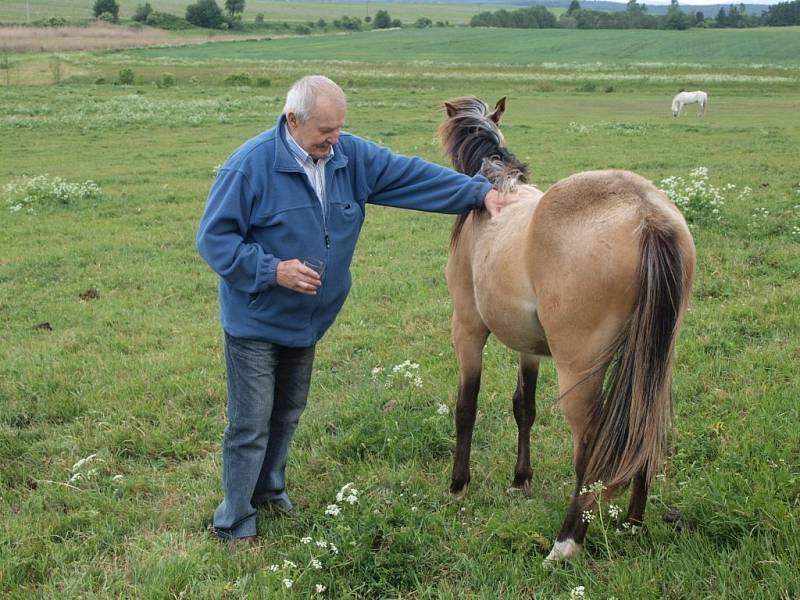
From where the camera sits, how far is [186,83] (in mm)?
45125

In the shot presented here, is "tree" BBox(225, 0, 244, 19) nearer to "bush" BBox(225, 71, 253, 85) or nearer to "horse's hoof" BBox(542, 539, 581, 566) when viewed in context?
"bush" BBox(225, 71, 253, 85)

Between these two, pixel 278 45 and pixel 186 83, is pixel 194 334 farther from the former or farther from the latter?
pixel 278 45

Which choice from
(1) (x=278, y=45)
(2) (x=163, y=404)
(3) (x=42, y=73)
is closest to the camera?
(2) (x=163, y=404)

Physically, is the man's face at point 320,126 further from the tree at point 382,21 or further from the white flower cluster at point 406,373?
the tree at point 382,21

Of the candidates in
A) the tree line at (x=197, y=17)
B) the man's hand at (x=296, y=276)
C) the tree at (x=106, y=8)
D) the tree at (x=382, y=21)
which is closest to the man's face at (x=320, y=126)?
the man's hand at (x=296, y=276)

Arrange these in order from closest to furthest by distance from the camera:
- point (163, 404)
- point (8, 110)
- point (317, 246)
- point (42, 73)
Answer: point (317, 246) < point (163, 404) < point (8, 110) < point (42, 73)

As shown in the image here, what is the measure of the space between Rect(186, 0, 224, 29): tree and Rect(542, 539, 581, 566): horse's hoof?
114219 millimetres

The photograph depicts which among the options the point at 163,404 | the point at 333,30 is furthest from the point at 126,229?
the point at 333,30

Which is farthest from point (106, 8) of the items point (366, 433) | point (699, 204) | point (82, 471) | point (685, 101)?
point (366, 433)

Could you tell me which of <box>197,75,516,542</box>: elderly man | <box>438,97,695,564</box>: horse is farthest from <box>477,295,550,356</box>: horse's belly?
<box>197,75,516,542</box>: elderly man

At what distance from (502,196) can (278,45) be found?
297 ft

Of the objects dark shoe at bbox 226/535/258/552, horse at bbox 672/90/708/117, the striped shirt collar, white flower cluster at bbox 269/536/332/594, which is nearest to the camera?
white flower cluster at bbox 269/536/332/594

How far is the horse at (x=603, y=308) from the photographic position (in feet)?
10.1

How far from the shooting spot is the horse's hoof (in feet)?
11.1
